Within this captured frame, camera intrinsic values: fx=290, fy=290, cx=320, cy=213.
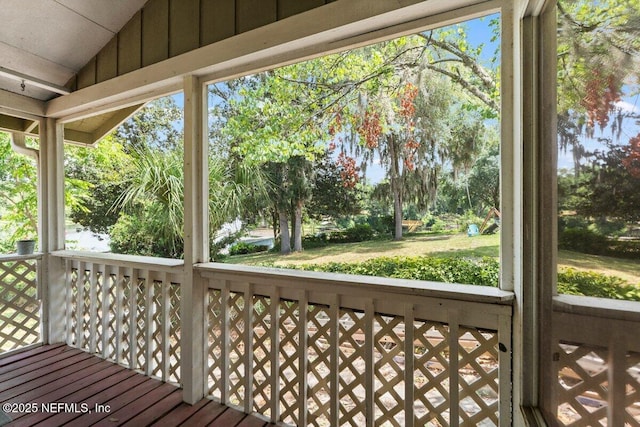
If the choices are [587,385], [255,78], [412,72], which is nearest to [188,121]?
[255,78]

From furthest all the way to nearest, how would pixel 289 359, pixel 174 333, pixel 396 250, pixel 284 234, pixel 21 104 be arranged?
1. pixel 21 104
2. pixel 174 333
3. pixel 284 234
4. pixel 289 359
5. pixel 396 250

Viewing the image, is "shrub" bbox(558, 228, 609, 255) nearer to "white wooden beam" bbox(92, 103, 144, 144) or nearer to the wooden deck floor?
the wooden deck floor

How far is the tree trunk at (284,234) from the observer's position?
1761 mm

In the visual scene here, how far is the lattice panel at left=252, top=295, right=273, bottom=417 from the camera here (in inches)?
67.2

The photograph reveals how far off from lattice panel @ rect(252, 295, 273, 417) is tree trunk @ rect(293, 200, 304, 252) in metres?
0.36

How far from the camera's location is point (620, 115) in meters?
0.51

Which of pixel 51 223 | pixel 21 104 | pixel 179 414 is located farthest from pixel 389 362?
pixel 21 104

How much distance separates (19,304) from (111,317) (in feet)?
3.07

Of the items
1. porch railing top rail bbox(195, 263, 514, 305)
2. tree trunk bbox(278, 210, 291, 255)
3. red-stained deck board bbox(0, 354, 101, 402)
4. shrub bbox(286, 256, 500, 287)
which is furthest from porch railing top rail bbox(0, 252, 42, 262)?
shrub bbox(286, 256, 500, 287)

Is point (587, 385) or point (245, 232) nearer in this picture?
point (587, 385)

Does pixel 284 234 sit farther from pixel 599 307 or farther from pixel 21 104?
pixel 21 104

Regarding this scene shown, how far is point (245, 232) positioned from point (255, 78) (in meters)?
1.01

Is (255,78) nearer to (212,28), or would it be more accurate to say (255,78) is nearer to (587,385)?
(212,28)

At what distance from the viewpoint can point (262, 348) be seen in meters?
1.73
